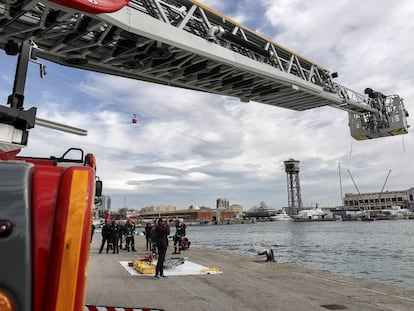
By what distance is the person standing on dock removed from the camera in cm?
1051

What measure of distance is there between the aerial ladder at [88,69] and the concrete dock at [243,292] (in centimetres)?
461

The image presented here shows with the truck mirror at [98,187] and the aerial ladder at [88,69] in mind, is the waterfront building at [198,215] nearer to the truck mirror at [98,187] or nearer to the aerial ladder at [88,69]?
the aerial ladder at [88,69]

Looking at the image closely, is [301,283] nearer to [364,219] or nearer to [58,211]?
[58,211]

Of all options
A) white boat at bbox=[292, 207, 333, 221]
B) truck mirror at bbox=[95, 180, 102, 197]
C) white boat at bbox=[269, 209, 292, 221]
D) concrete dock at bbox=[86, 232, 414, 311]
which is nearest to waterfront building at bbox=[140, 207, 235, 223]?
white boat at bbox=[269, 209, 292, 221]

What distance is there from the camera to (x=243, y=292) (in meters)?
8.80

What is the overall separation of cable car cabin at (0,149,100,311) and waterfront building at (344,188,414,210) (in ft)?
649

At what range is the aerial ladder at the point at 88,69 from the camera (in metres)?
1.83

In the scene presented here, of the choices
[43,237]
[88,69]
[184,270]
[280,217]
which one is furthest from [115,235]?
[280,217]

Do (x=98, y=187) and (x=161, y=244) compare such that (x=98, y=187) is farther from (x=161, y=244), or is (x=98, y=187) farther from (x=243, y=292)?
(x=161, y=244)

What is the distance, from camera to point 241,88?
46.8 ft

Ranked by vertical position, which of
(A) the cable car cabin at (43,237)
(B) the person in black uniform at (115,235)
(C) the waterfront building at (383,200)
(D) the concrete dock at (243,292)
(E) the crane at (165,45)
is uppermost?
(C) the waterfront building at (383,200)

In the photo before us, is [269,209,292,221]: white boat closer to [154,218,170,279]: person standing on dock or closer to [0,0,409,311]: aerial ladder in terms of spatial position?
[0,0,409,311]: aerial ladder

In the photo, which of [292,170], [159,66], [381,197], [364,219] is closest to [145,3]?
[159,66]

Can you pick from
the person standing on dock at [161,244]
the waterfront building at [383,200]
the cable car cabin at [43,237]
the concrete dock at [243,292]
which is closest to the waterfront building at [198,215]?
the waterfront building at [383,200]
